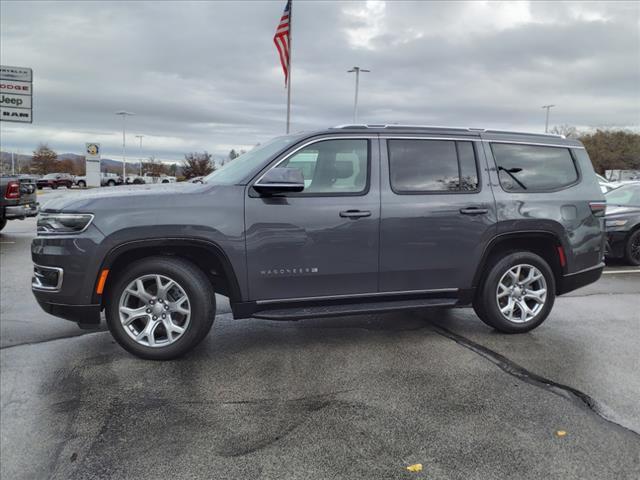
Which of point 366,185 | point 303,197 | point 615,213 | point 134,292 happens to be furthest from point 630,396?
point 615,213

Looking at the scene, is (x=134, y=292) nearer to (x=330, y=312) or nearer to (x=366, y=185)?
(x=330, y=312)

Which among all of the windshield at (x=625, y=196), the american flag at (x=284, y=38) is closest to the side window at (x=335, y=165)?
the windshield at (x=625, y=196)

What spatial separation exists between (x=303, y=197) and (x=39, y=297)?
223cm

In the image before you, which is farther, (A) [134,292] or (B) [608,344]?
A: (B) [608,344]

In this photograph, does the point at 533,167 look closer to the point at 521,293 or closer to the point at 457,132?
the point at 457,132

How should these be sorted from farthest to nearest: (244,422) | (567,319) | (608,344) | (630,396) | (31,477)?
(567,319) → (608,344) → (630,396) → (244,422) → (31,477)

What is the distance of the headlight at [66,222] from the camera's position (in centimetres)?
380

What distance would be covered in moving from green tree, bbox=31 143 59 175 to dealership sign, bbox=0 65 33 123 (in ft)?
206

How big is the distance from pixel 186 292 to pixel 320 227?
3.93ft

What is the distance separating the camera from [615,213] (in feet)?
30.0

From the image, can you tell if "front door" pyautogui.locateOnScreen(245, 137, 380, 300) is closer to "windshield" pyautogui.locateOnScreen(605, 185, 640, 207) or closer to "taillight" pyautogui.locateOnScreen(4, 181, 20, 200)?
"windshield" pyautogui.locateOnScreen(605, 185, 640, 207)

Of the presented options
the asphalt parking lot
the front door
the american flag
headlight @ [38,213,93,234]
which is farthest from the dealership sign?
the front door

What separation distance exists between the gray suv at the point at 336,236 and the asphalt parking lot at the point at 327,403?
0.42 m

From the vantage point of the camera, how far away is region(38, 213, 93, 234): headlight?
380cm
